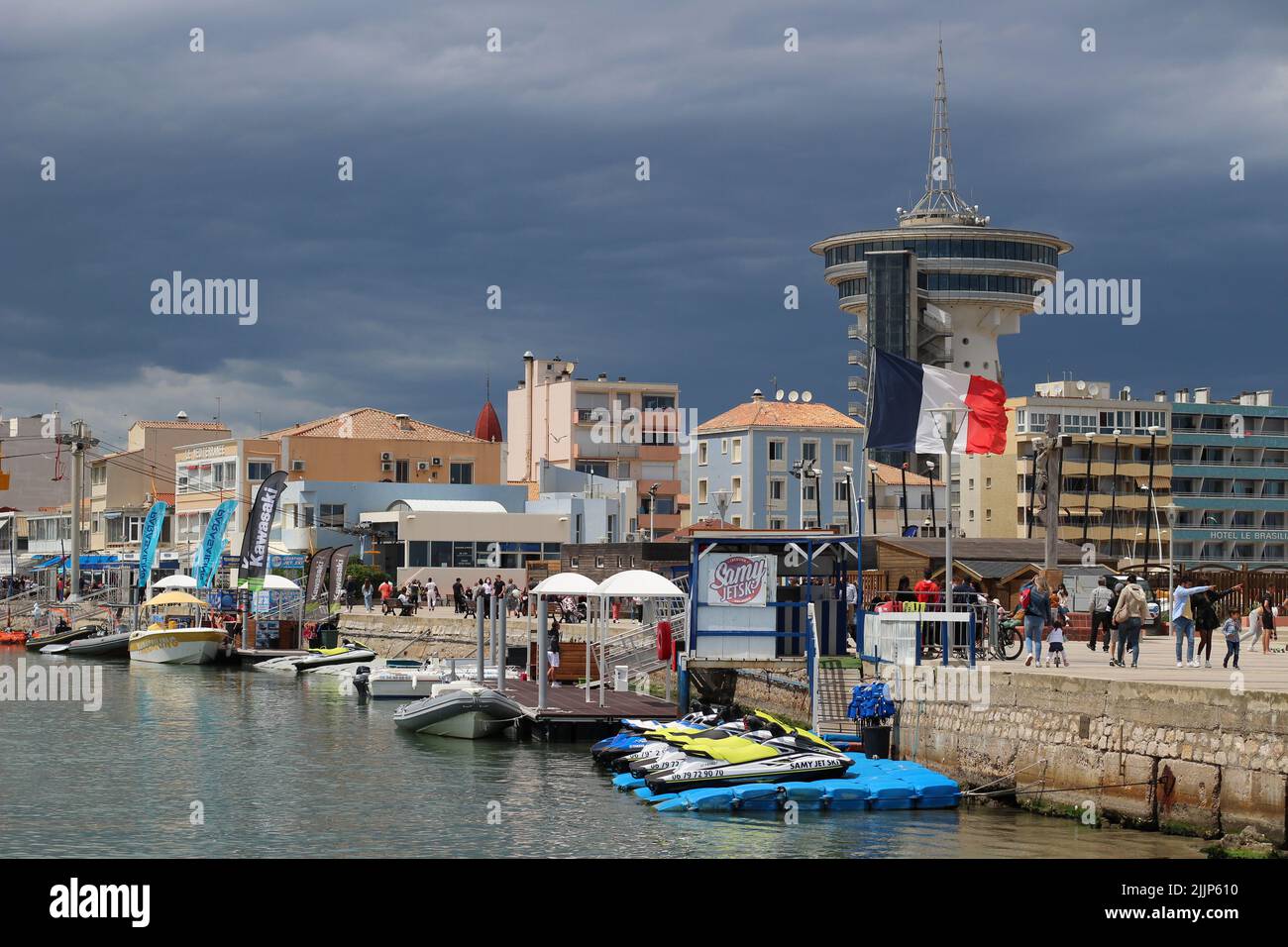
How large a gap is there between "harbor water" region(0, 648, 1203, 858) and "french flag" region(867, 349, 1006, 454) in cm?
791

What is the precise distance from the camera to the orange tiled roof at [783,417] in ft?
385

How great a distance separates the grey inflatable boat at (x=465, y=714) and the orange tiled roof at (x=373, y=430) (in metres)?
61.5

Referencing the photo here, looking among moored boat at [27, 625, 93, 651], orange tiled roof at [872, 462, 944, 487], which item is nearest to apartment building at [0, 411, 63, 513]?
orange tiled roof at [872, 462, 944, 487]

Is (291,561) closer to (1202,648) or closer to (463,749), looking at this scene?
(463,749)

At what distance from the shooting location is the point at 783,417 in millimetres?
118125

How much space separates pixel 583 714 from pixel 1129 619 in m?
11.6

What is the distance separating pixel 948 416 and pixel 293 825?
41.7ft

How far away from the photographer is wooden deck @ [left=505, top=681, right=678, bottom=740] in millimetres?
34188

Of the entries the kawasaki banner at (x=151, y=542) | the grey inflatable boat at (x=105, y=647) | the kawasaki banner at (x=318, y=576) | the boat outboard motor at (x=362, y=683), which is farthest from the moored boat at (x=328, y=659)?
the kawasaki banner at (x=151, y=542)

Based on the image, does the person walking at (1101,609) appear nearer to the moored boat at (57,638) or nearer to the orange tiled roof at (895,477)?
the moored boat at (57,638)

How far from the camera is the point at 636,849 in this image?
22.3 m

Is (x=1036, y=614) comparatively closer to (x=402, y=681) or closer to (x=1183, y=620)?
(x=1183, y=620)

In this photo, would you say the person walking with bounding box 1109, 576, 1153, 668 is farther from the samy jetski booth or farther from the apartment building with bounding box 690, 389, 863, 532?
the apartment building with bounding box 690, 389, 863, 532
